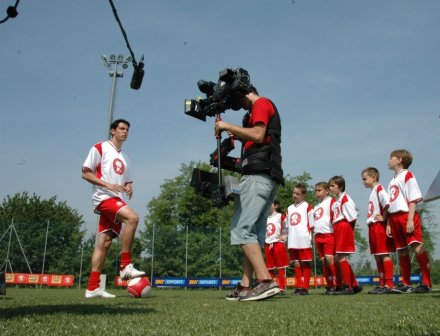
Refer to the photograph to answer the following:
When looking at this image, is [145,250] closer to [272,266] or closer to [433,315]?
[272,266]

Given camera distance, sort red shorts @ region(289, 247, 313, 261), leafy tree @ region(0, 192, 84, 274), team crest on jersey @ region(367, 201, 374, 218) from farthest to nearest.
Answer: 1. leafy tree @ region(0, 192, 84, 274)
2. red shorts @ region(289, 247, 313, 261)
3. team crest on jersey @ region(367, 201, 374, 218)

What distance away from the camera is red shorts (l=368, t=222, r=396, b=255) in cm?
723

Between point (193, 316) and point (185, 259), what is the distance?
20.3 meters

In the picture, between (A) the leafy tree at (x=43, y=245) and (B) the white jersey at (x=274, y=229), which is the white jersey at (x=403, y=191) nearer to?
(B) the white jersey at (x=274, y=229)

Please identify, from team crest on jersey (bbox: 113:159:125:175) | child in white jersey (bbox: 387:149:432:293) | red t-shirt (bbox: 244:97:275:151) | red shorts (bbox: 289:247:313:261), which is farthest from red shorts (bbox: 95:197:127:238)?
red shorts (bbox: 289:247:313:261)

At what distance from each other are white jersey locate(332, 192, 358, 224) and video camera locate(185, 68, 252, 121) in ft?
13.0

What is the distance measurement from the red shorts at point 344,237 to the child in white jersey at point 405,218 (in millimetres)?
731

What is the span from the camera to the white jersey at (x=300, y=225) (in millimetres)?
9109

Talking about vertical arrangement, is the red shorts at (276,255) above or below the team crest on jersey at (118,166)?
below

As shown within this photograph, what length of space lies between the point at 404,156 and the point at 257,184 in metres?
3.52

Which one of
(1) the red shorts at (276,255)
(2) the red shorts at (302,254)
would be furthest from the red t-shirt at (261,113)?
(1) the red shorts at (276,255)

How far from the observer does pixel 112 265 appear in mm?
21047

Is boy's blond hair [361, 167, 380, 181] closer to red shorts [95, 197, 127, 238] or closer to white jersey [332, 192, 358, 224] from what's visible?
white jersey [332, 192, 358, 224]

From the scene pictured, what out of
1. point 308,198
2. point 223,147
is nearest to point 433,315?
point 223,147
